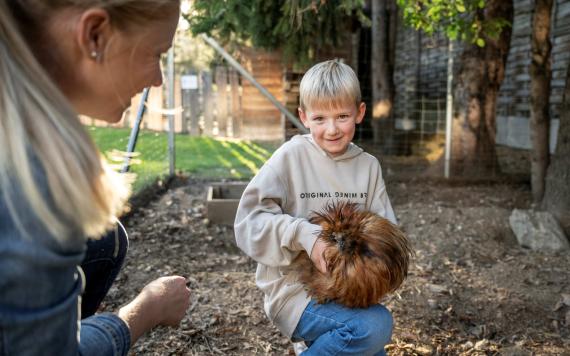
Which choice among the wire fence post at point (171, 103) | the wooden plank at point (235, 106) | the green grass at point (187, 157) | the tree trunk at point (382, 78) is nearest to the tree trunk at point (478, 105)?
the tree trunk at point (382, 78)

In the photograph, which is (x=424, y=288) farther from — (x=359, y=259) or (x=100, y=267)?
(x=100, y=267)

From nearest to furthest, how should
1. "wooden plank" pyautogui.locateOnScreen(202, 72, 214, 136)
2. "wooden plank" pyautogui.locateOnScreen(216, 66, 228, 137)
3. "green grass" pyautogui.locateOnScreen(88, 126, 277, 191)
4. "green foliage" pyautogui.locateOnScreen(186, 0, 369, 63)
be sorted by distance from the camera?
1. "green foliage" pyautogui.locateOnScreen(186, 0, 369, 63)
2. "green grass" pyautogui.locateOnScreen(88, 126, 277, 191)
3. "wooden plank" pyautogui.locateOnScreen(216, 66, 228, 137)
4. "wooden plank" pyautogui.locateOnScreen(202, 72, 214, 136)

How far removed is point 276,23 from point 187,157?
461 cm

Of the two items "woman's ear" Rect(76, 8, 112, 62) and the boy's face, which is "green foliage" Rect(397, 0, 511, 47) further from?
"woman's ear" Rect(76, 8, 112, 62)

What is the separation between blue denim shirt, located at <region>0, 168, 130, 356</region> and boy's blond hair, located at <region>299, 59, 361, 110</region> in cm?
147

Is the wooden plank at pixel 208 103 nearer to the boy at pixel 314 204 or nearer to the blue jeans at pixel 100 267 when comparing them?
the boy at pixel 314 204

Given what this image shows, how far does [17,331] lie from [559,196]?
16.8 feet

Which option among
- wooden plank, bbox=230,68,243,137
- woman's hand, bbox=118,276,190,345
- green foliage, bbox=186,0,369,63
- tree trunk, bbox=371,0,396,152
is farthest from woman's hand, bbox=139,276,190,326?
wooden plank, bbox=230,68,243,137

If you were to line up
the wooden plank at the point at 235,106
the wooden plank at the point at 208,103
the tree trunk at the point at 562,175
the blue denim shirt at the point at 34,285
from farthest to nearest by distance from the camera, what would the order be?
the wooden plank at the point at 208,103 < the wooden plank at the point at 235,106 < the tree trunk at the point at 562,175 < the blue denim shirt at the point at 34,285

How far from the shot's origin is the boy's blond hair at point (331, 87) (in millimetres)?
2250

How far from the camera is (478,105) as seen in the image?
7.74 meters

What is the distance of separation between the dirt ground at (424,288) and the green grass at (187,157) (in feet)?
4.93

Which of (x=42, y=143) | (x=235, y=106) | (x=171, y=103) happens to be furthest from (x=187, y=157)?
(x=42, y=143)

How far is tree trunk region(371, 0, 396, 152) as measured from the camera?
30.9 feet
